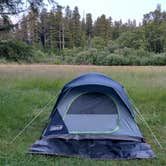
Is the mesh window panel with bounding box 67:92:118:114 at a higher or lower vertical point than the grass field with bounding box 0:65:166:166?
higher

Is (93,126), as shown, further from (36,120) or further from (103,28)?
(103,28)

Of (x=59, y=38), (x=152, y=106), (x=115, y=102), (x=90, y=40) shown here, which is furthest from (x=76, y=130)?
(x=90, y=40)

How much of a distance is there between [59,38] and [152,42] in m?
13.6

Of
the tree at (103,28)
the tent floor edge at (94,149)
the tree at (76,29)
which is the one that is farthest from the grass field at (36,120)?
the tree at (103,28)

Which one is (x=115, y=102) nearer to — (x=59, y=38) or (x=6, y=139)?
(x=6, y=139)

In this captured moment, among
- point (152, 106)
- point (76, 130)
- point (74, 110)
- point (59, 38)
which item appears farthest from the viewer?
point (59, 38)

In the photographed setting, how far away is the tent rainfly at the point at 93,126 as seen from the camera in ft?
15.1

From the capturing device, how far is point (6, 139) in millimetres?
5211

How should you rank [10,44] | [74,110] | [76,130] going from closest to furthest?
[76,130] < [74,110] < [10,44]

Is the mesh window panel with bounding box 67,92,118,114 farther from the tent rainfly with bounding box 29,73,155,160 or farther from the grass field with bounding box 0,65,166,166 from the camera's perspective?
the grass field with bounding box 0,65,166,166

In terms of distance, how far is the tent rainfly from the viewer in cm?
459

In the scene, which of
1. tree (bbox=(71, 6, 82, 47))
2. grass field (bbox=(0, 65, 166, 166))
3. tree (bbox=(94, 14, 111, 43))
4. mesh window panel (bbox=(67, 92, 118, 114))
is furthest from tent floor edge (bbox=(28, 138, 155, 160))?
tree (bbox=(94, 14, 111, 43))

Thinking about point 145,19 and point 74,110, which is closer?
point 74,110

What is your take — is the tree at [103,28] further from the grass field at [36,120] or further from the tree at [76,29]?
the grass field at [36,120]
